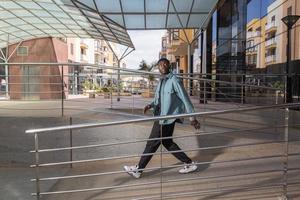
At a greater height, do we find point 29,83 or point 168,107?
point 29,83

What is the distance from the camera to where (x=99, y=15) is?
75.2 feet

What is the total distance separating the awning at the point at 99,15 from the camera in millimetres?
22031

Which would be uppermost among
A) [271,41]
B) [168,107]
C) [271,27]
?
[271,27]

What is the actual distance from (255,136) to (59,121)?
3.76 m

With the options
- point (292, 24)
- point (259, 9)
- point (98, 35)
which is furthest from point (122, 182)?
point (98, 35)

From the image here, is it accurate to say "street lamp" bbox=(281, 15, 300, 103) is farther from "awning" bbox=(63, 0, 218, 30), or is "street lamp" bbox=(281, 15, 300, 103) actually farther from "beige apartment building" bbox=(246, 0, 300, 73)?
"awning" bbox=(63, 0, 218, 30)

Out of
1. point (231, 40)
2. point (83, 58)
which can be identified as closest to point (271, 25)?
point (231, 40)

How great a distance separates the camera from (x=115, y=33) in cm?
3044

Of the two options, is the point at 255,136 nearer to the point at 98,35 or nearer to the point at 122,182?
the point at 122,182

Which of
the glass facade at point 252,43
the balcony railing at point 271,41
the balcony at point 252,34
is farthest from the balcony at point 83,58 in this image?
the balcony railing at point 271,41

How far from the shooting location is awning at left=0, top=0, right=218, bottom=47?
22031 millimetres

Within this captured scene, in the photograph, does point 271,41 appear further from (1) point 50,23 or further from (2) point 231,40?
(1) point 50,23

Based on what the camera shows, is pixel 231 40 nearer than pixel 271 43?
No

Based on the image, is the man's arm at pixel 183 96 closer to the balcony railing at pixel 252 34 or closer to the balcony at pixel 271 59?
the balcony at pixel 271 59
